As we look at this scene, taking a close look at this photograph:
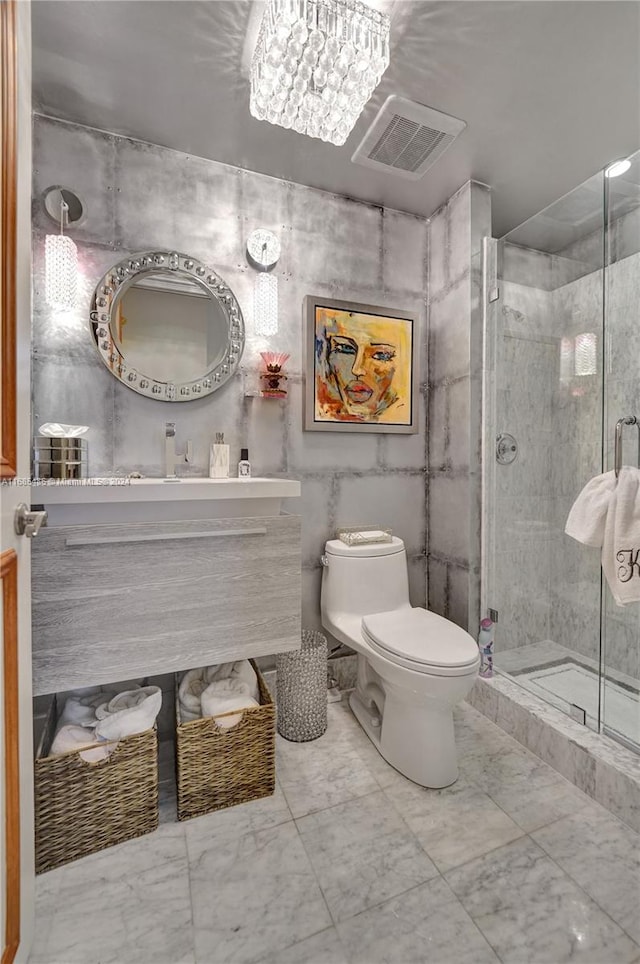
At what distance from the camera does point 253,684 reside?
5.07 feet

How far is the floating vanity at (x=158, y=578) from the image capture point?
1.19 m

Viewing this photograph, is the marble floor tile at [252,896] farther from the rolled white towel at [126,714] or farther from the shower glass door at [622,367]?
the shower glass door at [622,367]

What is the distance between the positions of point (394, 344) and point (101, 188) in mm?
1367

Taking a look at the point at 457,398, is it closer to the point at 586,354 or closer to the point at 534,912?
the point at 586,354

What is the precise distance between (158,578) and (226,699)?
1.64 ft

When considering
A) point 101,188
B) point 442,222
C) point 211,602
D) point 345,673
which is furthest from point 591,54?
point 345,673

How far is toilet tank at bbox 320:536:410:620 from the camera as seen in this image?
6.18 ft

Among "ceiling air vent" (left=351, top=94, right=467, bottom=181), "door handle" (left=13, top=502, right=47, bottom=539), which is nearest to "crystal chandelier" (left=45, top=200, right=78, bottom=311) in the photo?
"door handle" (left=13, top=502, right=47, bottom=539)

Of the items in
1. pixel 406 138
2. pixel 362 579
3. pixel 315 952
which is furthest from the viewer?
pixel 362 579

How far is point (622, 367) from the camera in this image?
1656 mm

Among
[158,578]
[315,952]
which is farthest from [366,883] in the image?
[158,578]

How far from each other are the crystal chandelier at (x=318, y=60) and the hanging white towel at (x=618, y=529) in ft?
4.75

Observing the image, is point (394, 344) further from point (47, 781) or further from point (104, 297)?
point (47, 781)

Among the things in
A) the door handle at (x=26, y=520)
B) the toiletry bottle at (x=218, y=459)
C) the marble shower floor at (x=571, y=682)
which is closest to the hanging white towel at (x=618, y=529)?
the marble shower floor at (x=571, y=682)
